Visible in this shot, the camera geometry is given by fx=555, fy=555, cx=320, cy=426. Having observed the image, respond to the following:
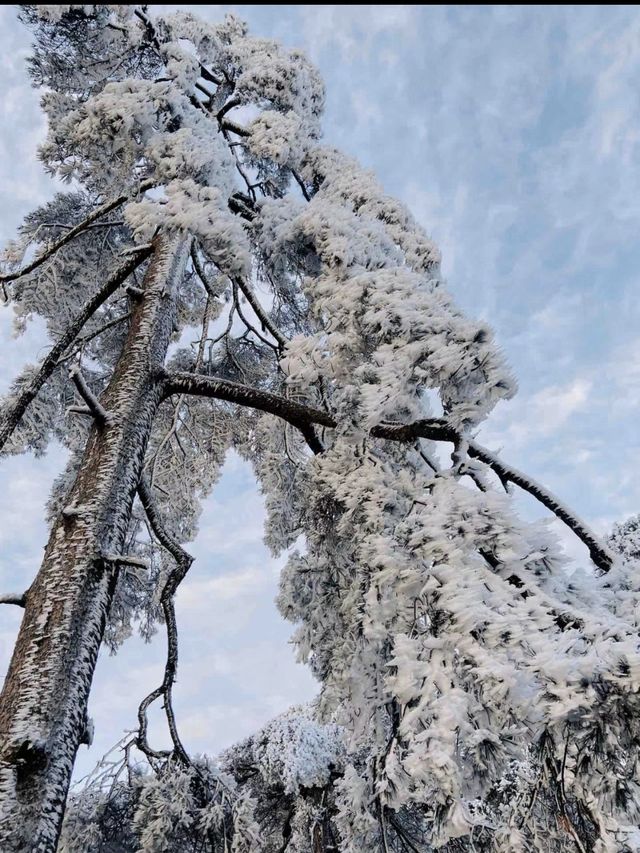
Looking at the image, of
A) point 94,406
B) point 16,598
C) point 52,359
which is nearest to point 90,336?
point 52,359

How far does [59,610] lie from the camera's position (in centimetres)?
315

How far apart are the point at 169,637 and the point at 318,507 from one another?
183cm

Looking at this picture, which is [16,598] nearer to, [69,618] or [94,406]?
[69,618]

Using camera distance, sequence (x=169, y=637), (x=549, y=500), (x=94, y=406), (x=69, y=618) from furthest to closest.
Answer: (x=169, y=637) < (x=94, y=406) < (x=549, y=500) < (x=69, y=618)

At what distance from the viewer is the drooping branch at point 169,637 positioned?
4.30 meters

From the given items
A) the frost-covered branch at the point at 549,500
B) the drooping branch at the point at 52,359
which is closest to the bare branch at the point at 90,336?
the drooping branch at the point at 52,359

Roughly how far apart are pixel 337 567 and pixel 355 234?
99.7 inches

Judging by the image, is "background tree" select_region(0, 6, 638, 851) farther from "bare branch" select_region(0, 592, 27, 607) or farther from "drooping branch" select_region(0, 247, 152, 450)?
"bare branch" select_region(0, 592, 27, 607)

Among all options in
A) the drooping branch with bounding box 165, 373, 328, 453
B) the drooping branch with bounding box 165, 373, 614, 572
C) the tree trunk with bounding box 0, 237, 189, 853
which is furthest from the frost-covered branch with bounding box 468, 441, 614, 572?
the tree trunk with bounding box 0, 237, 189, 853

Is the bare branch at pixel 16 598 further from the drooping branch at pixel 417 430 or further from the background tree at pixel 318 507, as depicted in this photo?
the drooping branch at pixel 417 430

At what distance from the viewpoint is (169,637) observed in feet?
15.6

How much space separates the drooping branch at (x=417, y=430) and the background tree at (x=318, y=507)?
18 millimetres

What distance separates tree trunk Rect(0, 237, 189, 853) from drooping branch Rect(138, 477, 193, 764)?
661mm

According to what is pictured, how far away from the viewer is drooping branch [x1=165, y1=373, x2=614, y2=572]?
10.2 ft
